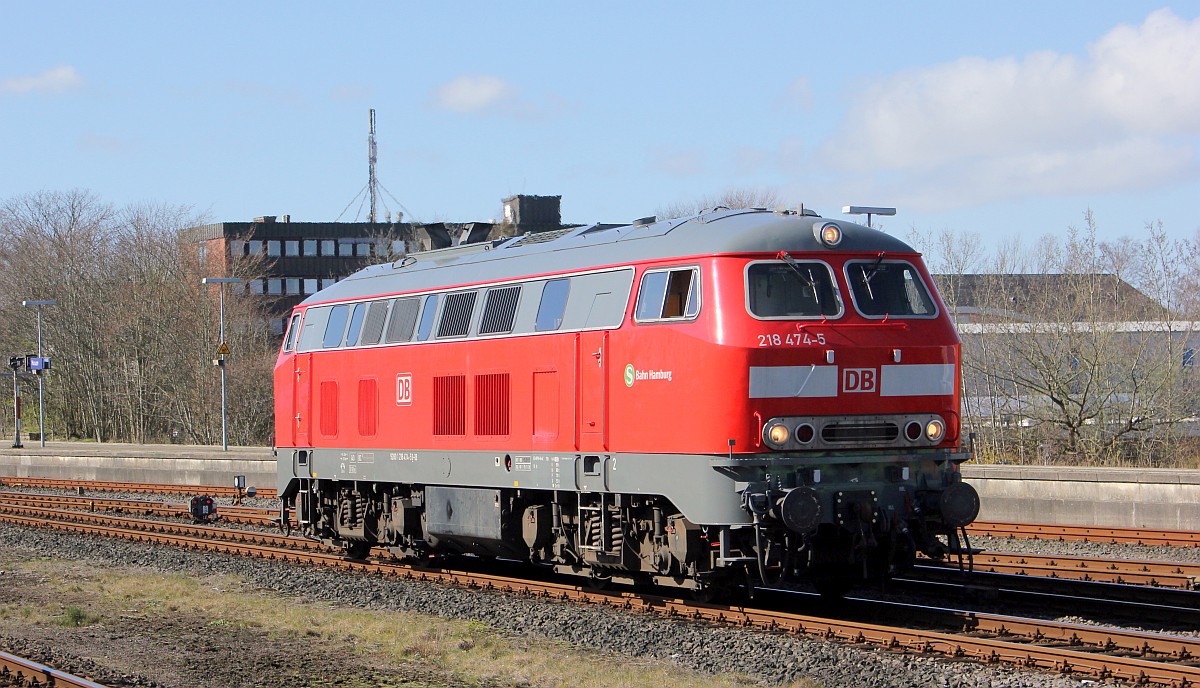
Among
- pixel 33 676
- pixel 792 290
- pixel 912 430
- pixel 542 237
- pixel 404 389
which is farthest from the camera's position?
pixel 404 389

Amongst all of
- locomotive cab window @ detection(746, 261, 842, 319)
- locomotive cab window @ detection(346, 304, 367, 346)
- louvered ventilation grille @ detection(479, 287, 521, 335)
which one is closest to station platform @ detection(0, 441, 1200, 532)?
locomotive cab window @ detection(746, 261, 842, 319)

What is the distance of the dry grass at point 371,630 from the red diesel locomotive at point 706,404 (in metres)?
1.72

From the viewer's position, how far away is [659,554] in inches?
528

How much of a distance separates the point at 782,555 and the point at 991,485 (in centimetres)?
1144

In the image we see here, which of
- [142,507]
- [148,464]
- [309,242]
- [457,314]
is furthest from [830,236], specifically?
[309,242]

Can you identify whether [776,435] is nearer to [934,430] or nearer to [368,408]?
[934,430]

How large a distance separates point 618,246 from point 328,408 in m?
6.72

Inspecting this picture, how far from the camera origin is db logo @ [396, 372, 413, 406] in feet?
56.1

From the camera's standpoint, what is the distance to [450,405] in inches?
642

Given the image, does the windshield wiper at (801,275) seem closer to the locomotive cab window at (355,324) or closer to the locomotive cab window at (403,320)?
the locomotive cab window at (403,320)

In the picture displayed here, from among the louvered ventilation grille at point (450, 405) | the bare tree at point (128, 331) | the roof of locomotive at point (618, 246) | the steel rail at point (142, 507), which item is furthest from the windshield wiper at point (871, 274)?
the bare tree at point (128, 331)

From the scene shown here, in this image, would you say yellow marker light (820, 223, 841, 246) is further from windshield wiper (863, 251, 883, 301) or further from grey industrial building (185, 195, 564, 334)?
grey industrial building (185, 195, 564, 334)

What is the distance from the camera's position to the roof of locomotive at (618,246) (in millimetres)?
12898

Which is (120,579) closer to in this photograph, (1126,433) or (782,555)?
(782,555)
